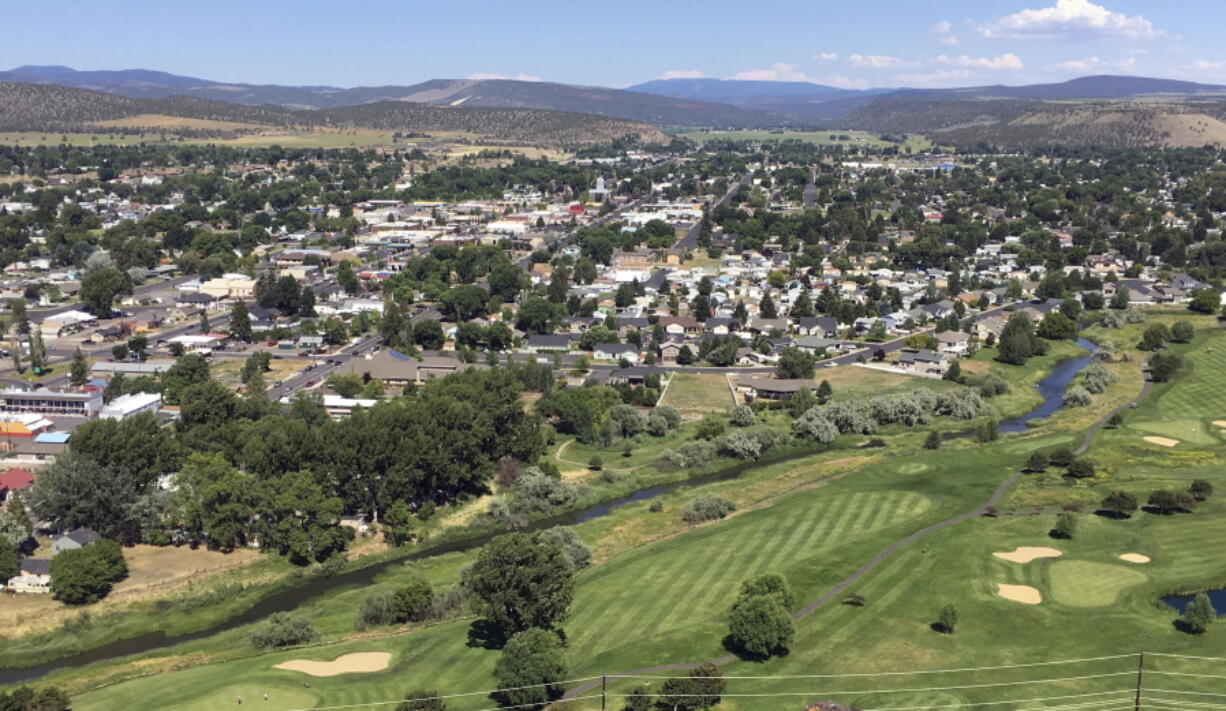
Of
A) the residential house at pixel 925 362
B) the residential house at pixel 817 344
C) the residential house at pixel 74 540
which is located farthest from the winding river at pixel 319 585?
the residential house at pixel 817 344

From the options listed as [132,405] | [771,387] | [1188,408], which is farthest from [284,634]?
[1188,408]

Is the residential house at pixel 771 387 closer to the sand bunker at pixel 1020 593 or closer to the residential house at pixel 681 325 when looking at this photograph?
the residential house at pixel 681 325

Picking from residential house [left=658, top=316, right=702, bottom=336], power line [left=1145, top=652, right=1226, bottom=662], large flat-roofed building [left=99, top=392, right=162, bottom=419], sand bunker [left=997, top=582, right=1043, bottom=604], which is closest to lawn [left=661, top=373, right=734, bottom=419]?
residential house [left=658, top=316, right=702, bottom=336]

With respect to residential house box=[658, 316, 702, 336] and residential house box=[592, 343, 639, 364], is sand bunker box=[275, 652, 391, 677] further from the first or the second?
residential house box=[658, 316, 702, 336]

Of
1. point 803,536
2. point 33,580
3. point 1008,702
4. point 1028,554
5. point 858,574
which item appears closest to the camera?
point 1008,702

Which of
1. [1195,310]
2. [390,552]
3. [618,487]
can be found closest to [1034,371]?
[1195,310]

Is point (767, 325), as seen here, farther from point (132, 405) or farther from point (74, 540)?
point (74, 540)
